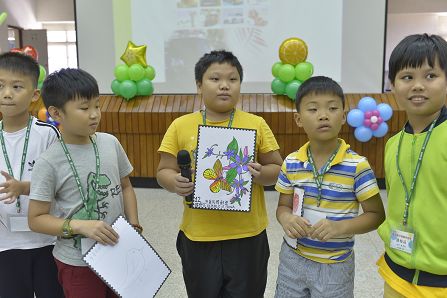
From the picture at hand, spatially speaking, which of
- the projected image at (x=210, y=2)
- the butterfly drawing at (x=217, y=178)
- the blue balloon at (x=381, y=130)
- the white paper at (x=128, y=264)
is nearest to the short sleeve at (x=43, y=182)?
the white paper at (x=128, y=264)

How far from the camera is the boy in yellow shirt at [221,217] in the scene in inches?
56.7

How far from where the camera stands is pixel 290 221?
1.24 meters

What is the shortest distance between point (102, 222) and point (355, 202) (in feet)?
2.60

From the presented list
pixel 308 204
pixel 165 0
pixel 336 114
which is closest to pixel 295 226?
pixel 308 204

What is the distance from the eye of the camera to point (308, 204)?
127cm

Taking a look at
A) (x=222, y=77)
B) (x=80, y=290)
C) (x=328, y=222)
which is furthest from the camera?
(x=222, y=77)

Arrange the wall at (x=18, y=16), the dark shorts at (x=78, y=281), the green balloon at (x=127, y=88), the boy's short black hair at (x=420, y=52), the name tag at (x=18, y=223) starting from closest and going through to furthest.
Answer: the boy's short black hair at (x=420, y=52), the dark shorts at (x=78, y=281), the name tag at (x=18, y=223), the green balloon at (x=127, y=88), the wall at (x=18, y=16)

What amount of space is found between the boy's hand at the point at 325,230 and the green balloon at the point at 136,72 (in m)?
3.24

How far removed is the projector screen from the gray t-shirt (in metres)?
3.41

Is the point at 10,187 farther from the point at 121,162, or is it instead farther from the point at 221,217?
the point at 221,217

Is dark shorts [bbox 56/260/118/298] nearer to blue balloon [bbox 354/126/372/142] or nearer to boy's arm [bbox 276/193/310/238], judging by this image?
boy's arm [bbox 276/193/310/238]

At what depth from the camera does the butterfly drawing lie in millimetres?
1358

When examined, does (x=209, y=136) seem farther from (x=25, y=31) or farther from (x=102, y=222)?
(x=25, y=31)

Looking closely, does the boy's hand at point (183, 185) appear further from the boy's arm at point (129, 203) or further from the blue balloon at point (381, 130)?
the blue balloon at point (381, 130)
